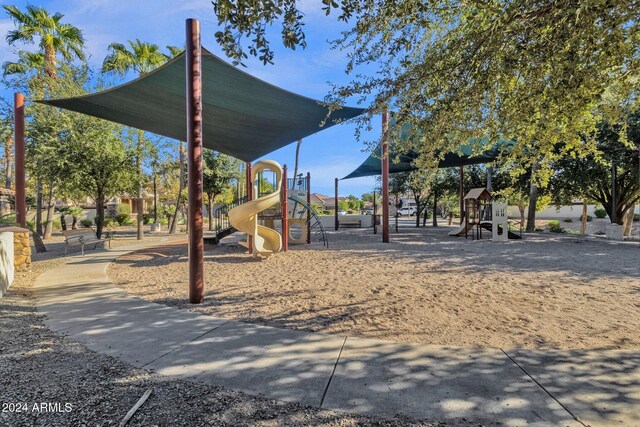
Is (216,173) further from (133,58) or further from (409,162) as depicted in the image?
(409,162)

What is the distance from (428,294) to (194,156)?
178 inches

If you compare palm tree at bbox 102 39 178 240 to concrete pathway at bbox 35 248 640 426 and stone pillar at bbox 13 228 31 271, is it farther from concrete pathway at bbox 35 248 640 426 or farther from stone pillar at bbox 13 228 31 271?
concrete pathway at bbox 35 248 640 426

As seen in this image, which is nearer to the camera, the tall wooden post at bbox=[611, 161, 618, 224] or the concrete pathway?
the concrete pathway

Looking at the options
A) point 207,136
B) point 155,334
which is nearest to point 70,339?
point 155,334

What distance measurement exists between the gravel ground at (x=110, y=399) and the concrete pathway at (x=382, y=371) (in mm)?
124

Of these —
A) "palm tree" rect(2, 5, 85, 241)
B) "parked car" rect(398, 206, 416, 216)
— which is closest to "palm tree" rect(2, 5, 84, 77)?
"palm tree" rect(2, 5, 85, 241)

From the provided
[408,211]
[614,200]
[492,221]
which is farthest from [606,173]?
[408,211]

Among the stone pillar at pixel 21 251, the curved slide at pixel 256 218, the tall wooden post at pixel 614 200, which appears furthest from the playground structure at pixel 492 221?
the stone pillar at pixel 21 251

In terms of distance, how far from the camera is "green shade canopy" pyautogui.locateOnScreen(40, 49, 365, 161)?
7.87 m

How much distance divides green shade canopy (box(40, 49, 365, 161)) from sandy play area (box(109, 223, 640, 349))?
345 centimetres

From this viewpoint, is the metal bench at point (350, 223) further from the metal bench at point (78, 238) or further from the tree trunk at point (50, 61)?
the tree trunk at point (50, 61)

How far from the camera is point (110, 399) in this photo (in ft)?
8.68

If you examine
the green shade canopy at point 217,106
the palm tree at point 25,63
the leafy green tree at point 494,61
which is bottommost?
the leafy green tree at point 494,61

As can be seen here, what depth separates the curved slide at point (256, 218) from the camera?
9.80m
